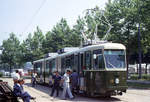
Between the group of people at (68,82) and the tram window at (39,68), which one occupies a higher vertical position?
the tram window at (39,68)

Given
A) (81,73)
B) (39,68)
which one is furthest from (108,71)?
(39,68)

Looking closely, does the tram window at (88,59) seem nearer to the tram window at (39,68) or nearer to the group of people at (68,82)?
the group of people at (68,82)

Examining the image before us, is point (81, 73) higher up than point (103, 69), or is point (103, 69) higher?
point (103, 69)

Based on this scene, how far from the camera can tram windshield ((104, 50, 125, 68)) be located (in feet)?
48.8

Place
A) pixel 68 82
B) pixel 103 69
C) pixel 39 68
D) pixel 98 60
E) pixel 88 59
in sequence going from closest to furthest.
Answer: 1. pixel 103 69
2. pixel 98 60
3. pixel 88 59
4. pixel 68 82
5. pixel 39 68

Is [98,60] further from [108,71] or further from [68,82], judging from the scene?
[68,82]

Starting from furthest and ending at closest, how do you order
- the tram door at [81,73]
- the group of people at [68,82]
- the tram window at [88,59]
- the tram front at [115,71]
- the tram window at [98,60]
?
the tram door at [81,73] → the group of people at [68,82] → the tram window at [88,59] → the tram window at [98,60] → the tram front at [115,71]

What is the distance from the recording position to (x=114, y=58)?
15070 millimetres

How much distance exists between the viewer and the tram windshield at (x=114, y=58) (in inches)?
585

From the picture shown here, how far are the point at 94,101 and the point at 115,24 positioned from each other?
83.3 feet

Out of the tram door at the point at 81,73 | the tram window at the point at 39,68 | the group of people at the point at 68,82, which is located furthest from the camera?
the tram window at the point at 39,68

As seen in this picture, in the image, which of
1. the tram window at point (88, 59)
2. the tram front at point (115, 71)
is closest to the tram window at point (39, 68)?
the tram window at point (88, 59)

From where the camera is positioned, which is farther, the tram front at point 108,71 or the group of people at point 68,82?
the group of people at point 68,82

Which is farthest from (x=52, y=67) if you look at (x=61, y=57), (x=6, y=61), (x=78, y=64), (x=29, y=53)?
(x=6, y=61)
